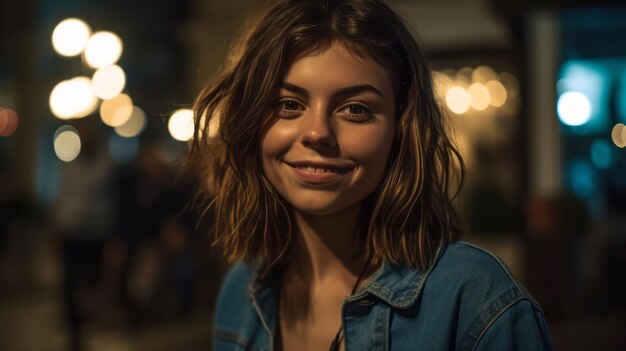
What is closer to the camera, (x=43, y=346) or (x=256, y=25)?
(x=256, y=25)

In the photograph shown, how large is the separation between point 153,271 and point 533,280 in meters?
4.09

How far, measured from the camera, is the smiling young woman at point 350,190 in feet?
4.80

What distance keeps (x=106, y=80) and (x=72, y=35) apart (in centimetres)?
97

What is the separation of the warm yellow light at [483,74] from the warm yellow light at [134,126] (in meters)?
11.9

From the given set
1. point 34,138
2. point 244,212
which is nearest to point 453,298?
point 244,212

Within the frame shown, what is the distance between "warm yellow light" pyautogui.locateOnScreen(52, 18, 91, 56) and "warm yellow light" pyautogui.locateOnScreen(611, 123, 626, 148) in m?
6.40

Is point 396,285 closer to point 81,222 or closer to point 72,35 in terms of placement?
point 81,222

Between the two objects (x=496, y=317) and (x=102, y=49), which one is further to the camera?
(x=102, y=49)

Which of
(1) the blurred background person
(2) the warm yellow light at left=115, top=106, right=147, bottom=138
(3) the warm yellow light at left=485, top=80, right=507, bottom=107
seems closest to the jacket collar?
(1) the blurred background person

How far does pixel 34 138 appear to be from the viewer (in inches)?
577

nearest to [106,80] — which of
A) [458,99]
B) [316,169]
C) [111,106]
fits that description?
[111,106]

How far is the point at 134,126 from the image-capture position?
22125mm

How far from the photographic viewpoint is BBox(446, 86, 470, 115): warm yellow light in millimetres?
11266

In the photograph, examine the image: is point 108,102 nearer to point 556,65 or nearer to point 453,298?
point 556,65
